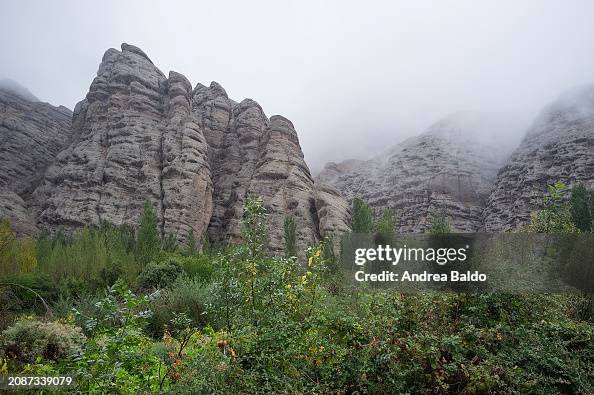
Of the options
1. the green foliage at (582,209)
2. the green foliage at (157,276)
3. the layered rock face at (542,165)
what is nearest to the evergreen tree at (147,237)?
the green foliage at (157,276)

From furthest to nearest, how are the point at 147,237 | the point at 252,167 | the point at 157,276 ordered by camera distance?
the point at 252,167 → the point at 147,237 → the point at 157,276

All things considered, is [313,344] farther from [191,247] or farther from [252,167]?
[252,167]

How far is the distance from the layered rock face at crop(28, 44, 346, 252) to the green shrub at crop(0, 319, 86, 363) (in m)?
41.9

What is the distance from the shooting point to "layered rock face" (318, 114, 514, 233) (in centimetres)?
8550

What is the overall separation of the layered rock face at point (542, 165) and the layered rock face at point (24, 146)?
73.2 metres

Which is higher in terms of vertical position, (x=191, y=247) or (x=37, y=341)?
(x=37, y=341)

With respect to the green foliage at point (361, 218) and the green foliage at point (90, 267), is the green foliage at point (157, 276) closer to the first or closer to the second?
the green foliage at point (90, 267)

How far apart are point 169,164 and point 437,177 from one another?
61864 millimetres

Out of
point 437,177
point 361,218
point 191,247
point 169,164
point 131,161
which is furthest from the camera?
point 437,177

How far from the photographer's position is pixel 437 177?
309ft

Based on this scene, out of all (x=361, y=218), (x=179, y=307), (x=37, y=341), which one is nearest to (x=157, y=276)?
(x=179, y=307)

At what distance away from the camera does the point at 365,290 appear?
691 centimetres

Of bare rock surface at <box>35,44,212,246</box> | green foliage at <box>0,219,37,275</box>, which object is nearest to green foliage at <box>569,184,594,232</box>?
bare rock surface at <box>35,44,212,246</box>

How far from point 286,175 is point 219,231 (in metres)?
12.6
